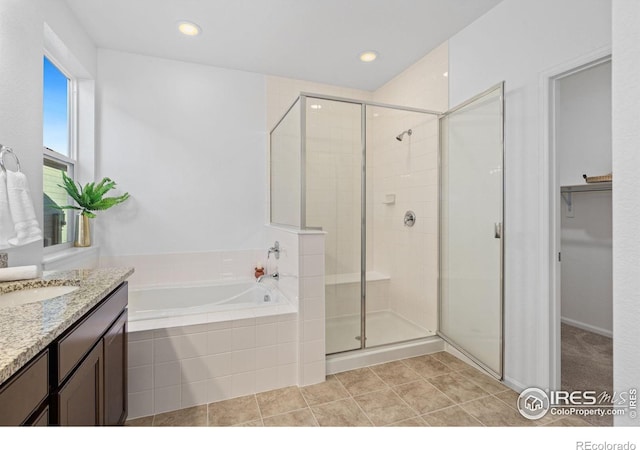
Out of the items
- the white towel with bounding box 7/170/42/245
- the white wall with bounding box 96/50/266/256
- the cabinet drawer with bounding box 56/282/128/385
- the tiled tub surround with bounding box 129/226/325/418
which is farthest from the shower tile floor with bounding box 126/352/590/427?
the white wall with bounding box 96/50/266/256

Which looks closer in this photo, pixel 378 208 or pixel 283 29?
pixel 283 29

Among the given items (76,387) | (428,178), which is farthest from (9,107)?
(428,178)

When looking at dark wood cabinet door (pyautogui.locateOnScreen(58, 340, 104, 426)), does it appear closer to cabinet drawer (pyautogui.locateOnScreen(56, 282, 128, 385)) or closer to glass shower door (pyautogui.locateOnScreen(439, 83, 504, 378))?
cabinet drawer (pyautogui.locateOnScreen(56, 282, 128, 385))

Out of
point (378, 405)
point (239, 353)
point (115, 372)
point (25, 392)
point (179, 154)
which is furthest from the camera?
point (179, 154)

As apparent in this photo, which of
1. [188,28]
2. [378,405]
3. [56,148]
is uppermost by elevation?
[188,28]

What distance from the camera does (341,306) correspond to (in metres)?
2.52

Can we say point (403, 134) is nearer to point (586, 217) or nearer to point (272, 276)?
point (272, 276)

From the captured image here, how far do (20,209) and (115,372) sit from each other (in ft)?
2.89

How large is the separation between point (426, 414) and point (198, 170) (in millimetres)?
2755

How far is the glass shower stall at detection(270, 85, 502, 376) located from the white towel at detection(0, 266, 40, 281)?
1473mm

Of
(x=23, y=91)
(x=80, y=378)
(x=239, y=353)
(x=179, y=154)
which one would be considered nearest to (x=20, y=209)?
(x=23, y=91)

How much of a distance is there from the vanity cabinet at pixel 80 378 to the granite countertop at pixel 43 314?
1.8 inches

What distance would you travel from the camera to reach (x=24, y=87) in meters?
1.61

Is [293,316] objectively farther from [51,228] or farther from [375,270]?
[51,228]
